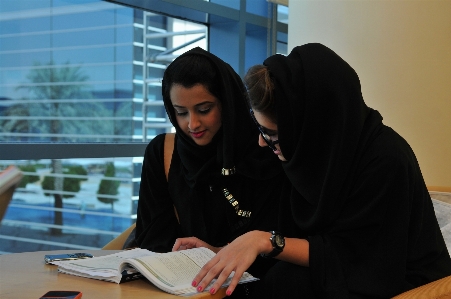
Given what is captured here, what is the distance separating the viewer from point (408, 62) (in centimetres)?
321

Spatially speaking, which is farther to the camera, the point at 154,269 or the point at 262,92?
the point at 262,92

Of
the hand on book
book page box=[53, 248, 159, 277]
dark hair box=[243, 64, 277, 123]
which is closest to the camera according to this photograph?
the hand on book

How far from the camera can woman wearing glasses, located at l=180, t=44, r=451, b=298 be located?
1.56 m

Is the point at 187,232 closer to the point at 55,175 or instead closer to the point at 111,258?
the point at 111,258

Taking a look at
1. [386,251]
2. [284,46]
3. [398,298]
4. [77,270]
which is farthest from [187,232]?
[284,46]

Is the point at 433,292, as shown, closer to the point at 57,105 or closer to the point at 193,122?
the point at 193,122

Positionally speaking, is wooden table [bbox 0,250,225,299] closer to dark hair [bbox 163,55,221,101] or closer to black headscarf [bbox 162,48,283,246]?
black headscarf [bbox 162,48,283,246]

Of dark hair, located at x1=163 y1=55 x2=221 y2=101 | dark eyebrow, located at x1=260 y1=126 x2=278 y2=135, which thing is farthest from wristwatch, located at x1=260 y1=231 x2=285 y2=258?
dark hair, located at x1=163 y1=55 x2=221 y2=101

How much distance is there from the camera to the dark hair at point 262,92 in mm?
1686

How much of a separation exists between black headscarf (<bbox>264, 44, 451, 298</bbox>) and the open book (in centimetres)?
28

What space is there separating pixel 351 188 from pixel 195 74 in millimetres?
797

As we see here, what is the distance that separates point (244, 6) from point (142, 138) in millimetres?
1188

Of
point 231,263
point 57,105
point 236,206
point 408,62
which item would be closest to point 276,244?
point 231,263

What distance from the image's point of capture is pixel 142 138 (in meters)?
3.93
